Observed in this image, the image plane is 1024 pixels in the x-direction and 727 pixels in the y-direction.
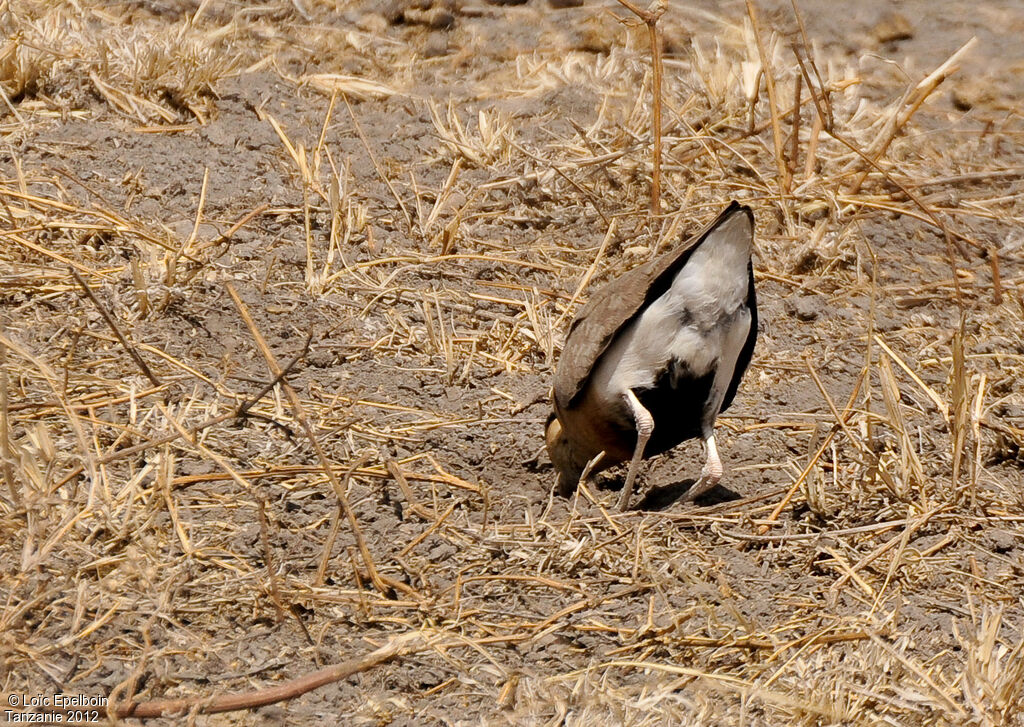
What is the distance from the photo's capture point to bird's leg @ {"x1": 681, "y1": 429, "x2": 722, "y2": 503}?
399cm

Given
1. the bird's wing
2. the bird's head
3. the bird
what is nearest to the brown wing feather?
the bird

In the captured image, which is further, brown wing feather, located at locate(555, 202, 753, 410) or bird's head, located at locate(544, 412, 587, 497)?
bird's head, located at locate(544, 412, 587, 497)

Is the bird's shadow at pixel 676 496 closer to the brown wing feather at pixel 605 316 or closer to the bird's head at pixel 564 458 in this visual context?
the bird's head at pixel 564 458

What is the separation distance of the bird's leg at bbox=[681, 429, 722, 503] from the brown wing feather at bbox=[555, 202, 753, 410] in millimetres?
487

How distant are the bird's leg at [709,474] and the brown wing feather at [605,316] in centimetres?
49

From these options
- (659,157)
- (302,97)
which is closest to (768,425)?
(659,157)

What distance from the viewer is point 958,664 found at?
10.2 ft

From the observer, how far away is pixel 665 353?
3975 millimetres

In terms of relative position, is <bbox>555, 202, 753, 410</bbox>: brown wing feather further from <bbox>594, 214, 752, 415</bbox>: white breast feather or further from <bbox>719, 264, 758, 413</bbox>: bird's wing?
<bbox>719, 264, 758, 413</bbox>: bird's wing

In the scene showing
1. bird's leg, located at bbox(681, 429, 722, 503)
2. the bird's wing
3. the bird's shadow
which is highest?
the bird's wing

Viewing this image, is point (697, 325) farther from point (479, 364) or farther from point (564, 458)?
point (479, 364)

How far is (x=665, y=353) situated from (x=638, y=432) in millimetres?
290

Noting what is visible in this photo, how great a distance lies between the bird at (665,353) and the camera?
12.4ft

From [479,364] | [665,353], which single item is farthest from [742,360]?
[479,364]
